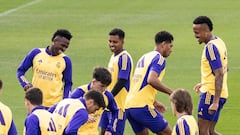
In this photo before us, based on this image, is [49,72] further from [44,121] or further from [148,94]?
[44,121]

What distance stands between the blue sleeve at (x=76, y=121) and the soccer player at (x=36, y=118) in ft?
0.70

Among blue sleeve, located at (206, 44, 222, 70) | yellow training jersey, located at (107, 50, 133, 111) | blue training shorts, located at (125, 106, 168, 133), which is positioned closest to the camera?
blue sleeve, located at (206, 44, 222, 70)

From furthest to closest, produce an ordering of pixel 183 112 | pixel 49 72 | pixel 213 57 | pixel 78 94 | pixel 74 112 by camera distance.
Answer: pixel 49 72
pixel 213 57
pixel 78 94
pixel 74 112
pixel 183 112

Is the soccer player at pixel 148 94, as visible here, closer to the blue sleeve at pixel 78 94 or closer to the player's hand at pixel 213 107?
the player's hand at pixel 213 107

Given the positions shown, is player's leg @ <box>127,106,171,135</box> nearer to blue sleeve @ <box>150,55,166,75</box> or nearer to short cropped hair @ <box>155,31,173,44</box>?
blue sleeve @ <box>150,55,166,75</box>

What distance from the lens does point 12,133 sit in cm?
1339

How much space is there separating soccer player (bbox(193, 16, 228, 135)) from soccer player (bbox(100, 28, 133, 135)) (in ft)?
4.34

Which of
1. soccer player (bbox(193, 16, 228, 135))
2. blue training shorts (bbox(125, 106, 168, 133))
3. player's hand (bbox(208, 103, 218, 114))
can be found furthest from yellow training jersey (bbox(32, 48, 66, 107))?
player's hand (bbox(208, 103, 218, 114))

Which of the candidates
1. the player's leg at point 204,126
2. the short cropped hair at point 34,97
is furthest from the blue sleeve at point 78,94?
the player's leg at point 204,126

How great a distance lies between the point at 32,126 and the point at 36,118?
144 mm

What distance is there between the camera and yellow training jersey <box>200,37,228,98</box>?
16172 mm

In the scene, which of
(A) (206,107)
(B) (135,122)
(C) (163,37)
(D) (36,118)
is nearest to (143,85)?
(B) (135,122)

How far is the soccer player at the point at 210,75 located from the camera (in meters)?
16.1

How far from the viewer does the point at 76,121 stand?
43.0ft
